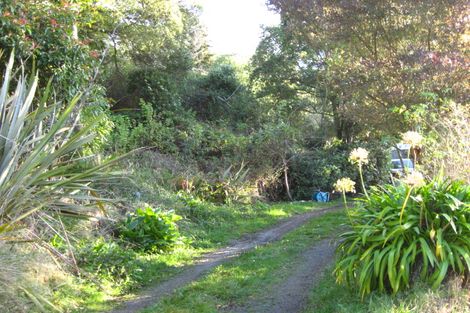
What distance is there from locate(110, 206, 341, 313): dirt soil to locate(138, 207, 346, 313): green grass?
225 mm

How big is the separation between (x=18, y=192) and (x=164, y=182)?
937 cm

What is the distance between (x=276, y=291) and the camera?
6715 millimetres

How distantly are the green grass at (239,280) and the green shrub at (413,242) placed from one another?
5.28 feet

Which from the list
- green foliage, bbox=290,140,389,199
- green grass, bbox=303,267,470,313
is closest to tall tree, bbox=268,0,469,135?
green grass, bbox=303,267,470,313

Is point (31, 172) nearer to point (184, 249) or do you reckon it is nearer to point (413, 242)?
point (413, 242)

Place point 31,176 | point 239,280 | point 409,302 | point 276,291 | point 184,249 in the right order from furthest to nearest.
A: point 184,249, point 239,280, point 276,291, point 31,176, point 409,302

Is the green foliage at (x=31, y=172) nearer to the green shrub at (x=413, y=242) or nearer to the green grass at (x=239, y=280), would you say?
the green grass at (x=239, y=280)

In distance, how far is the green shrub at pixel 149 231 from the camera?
30.9 feet

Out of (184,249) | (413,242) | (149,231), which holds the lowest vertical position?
(184,249)

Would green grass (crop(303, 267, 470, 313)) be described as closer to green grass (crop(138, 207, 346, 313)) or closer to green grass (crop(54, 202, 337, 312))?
green grass (crop(138, 207, 346, 313))

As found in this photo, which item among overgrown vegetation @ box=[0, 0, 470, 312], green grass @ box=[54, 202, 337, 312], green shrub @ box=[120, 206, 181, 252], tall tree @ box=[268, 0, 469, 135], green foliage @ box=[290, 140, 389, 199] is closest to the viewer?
overgrown vegetation @ box=[0, 0, 470, 312]

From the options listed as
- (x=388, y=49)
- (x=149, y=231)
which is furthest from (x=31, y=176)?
(x=388, y=49)

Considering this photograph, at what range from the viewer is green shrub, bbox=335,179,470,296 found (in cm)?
488

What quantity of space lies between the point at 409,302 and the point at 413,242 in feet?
2.09
